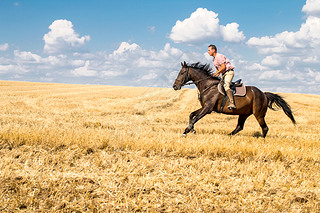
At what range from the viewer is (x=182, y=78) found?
362 inches

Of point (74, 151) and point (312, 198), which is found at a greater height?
point (74, 151)

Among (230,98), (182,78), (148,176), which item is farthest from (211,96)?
(148,176)

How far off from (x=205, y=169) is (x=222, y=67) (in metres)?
4.66

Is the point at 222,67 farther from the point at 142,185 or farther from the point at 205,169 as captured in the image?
the point at 142,185

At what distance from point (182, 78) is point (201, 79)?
30.3 inches

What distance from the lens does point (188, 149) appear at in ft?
19.5

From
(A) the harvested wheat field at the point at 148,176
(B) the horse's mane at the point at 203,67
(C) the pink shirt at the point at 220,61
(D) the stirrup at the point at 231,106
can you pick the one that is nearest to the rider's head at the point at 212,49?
(C) the pink shirt at the point at 220,61

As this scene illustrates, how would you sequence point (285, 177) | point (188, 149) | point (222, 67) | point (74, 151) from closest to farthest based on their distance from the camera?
1. point (285, 177)
2. point (74, 151)
3. point (188, 149)
4. point (222, 67)

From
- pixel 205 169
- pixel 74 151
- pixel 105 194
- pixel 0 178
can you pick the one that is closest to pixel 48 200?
pixel 105 194

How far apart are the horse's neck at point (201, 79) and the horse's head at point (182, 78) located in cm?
24

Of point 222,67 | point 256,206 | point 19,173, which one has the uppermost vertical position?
point 222,67

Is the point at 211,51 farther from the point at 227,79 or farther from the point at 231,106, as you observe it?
the point at 231,106

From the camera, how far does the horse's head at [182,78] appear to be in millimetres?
9078

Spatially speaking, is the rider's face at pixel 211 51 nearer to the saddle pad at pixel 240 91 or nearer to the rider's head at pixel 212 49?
the rider's head at pixel 212 49
